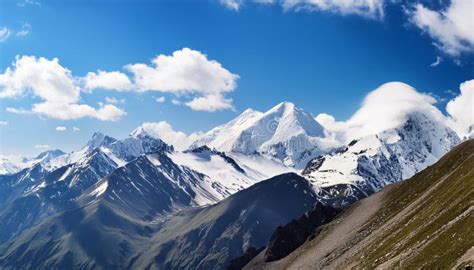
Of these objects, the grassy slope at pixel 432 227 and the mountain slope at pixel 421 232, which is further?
the mountain slope at pixel 421 232

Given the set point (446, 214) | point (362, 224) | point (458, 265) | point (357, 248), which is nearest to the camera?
point (458, 265)

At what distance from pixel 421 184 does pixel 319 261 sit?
4378 cm

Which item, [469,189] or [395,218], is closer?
[469,189]

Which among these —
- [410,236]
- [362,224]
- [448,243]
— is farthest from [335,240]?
[448,243]

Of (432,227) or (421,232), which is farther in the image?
(421,232)

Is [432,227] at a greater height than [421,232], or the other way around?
[421,232]

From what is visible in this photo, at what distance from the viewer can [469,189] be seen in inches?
4685

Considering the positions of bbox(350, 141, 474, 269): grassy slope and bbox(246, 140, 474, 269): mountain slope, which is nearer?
bbox(350, 141, 474, 269): grassy slope

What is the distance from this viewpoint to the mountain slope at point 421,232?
95.1 meters

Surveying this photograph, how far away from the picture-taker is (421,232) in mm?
117500

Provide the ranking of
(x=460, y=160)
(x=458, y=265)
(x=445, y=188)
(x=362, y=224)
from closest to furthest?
1. (x=458, y=265)
2. (x=445, y=188)
3. (x=460, y=160)
4. (x=362, y=224)

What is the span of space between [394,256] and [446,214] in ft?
44.1

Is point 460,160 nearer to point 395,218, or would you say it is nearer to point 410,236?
point 395,218

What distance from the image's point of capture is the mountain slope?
95125 millimetres
